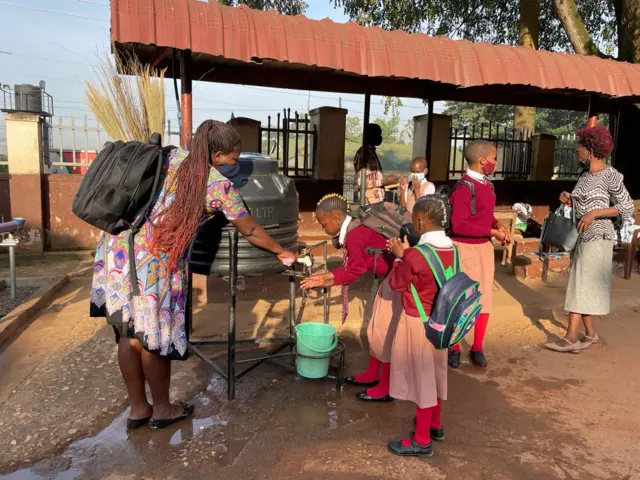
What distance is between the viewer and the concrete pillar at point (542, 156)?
10711mm

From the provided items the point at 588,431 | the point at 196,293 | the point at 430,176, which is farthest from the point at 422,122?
the point at 588,431

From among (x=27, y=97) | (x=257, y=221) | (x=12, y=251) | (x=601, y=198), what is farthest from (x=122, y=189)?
(x=27, y=97)

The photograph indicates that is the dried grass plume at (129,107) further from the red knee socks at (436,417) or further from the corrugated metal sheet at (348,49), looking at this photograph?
the red knee socks at (436,417)

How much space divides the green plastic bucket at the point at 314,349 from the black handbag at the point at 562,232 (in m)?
2.21

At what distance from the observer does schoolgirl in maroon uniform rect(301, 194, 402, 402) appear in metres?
3.04

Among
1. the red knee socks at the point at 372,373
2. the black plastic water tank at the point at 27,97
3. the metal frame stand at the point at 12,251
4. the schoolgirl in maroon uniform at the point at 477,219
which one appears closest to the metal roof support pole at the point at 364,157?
the schoolgirl in maroon uniform at the point at 477,219

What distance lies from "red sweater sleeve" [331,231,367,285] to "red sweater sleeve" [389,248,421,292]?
0.45 metres

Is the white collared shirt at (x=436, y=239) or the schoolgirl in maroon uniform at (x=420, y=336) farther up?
the white collared shirt at (x=436, y=239)

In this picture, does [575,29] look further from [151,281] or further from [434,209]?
[151,281]

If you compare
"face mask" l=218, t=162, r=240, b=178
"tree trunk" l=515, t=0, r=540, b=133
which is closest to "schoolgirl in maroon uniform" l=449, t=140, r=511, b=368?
"face mask" l=218, t=162, r=240, b=178

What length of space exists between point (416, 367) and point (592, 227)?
2.29 meters

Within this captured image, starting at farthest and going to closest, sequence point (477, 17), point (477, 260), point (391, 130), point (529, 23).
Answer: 1. point (391, 130)
2. point (477, 17)
3. point (529, 23)
4. point (477, 260)

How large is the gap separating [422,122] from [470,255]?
5.60 m

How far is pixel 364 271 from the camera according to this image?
3.02 meters
